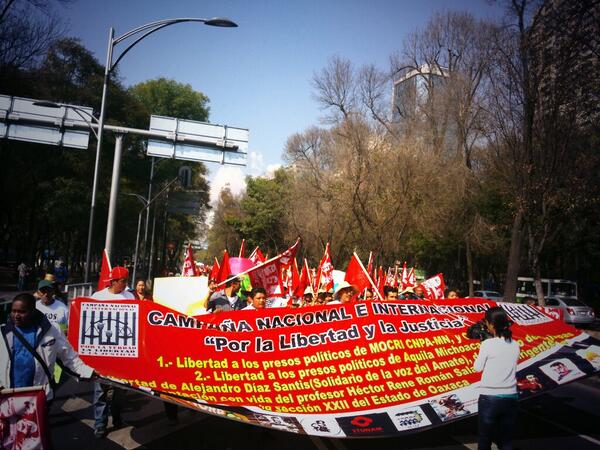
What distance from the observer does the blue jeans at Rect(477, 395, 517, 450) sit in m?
4.93

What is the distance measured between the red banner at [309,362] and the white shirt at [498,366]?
42.1 inches

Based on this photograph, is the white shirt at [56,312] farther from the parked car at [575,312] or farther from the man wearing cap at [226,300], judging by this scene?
the parked car at [575,312]

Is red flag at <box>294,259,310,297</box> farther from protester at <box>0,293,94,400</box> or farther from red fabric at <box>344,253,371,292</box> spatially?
protester at <box>0,293,94,400</box>

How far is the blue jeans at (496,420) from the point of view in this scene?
194 inches

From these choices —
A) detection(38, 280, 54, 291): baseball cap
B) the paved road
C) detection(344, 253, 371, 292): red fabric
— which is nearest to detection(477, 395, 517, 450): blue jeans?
the paved road

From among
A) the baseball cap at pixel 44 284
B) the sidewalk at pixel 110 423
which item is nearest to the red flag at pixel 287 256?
the sidewalk at pixel 110 423

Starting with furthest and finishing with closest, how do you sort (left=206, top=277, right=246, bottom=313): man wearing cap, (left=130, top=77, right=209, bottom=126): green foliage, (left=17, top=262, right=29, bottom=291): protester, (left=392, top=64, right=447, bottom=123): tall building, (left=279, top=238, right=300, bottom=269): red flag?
(left=130, top=77, right=209, bottom=126): green foliage → (left=392, top=64, right=447, bottom=123): tall building → (left=17, top=262, right=29, bottom=291): protester → (left=279, top=238, right=300, bottom=269): red flag → (left=206, top=277, right=246, bottom=313): man wearing cap

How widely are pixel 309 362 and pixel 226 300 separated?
404 centimetres

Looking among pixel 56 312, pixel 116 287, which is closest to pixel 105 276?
pixel 56 312

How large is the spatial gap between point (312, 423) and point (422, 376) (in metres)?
1.54

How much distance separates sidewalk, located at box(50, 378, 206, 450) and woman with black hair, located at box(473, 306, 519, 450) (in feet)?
12.4

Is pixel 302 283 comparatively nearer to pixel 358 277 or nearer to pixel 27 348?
pixel 358 277

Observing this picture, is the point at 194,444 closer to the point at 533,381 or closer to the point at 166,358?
the point at 166,358

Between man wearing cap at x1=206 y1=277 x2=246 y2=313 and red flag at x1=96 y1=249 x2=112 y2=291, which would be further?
man wearing cap at x1=206 y1=277 x2=246 y2=313
